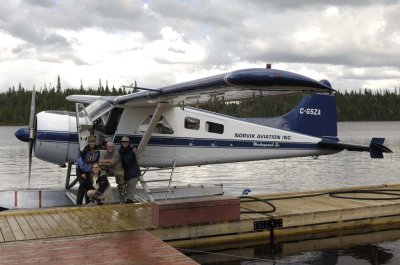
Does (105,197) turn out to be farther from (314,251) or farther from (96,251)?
(314,251)

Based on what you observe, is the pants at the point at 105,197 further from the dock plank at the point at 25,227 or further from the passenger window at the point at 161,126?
the passenger window at the point at 161,126

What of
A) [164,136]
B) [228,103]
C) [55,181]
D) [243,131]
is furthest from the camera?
[55,181]

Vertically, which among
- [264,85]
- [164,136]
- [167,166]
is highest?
[264,85]

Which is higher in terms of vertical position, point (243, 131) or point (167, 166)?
point (243, 131)

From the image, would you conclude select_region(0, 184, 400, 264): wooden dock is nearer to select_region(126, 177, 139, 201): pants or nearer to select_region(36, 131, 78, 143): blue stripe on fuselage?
select_region(126, 177, 139, 201): pants

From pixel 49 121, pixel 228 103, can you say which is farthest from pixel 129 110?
pixel 228 103

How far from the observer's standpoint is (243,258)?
7195 mm

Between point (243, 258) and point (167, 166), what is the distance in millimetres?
3362

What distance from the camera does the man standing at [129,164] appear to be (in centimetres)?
889

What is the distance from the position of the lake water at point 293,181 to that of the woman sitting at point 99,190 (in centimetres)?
219

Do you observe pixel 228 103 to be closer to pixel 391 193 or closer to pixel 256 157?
pixel 256 157

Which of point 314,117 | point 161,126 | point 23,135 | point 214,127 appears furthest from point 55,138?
point 314,117

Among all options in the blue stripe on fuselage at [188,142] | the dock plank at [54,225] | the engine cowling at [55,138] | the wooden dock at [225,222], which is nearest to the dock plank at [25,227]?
the wooden dock at [225,222]

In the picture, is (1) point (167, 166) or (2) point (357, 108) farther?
(2) point (357, 108)
